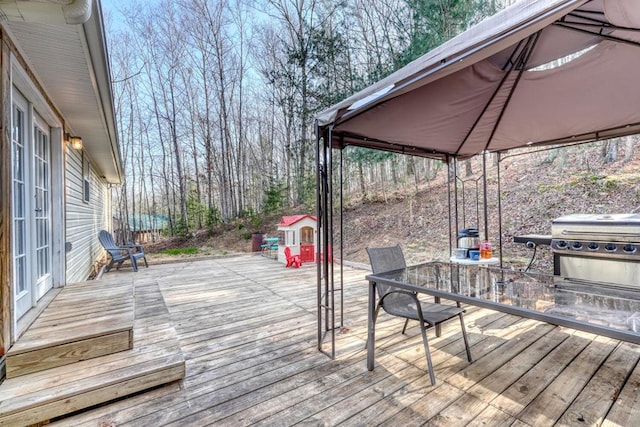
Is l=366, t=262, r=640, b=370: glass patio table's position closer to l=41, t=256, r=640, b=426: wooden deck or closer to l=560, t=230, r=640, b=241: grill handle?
l=41, t=256, r=640, b=426: wooden deck

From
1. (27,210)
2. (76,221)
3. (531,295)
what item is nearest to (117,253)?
(76,221)

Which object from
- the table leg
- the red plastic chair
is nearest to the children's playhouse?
the red plastic chair

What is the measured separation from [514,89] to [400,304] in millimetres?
2339

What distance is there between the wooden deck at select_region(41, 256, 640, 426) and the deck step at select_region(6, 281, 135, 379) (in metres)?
0.30

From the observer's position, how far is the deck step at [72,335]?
6.26 ft

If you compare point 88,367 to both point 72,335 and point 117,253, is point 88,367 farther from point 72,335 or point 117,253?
point 117,253

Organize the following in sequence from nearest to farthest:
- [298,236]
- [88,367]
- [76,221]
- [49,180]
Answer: [88,367] → [49,180] → [76,221] → [298,236]

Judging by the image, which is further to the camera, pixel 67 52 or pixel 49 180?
pixel 49 180

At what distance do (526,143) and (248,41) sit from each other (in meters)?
11.7

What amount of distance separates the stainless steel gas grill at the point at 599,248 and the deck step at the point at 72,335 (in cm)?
405

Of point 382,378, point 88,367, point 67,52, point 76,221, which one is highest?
point 67,52

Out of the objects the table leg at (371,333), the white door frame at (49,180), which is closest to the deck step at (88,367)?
the white door frame at (49,180)

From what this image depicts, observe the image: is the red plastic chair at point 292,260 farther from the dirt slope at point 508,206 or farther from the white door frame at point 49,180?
the white door frame at point 49,180

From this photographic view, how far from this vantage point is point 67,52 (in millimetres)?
2293
